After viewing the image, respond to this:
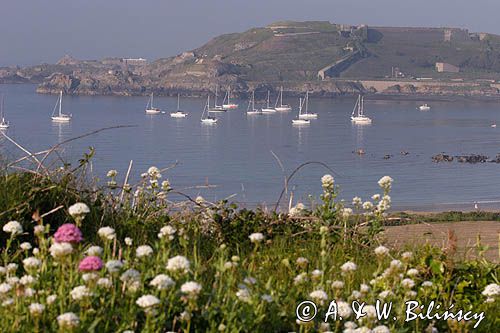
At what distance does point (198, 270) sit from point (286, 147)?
63917 mm

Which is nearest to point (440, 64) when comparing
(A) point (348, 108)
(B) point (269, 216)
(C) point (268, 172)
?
(A) point (348, 108)

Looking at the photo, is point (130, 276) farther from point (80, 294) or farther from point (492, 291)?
point (492, 291)

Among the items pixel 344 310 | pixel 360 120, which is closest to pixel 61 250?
pixel 344 310

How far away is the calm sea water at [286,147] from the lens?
140ft

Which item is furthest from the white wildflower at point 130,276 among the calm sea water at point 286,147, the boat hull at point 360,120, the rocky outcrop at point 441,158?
the boat hull at point 360,120

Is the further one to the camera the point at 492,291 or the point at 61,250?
the point at 492,291

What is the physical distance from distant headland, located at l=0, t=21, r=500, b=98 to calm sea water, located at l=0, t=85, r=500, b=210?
3855 cm

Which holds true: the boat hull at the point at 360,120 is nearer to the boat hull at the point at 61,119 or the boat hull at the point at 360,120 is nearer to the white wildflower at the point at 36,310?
the boat hull at the point at 61,119

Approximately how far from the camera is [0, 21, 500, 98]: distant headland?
160 meters

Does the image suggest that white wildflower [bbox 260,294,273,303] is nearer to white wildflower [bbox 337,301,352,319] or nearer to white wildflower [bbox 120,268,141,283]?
white wildflower [bbox 337,301,352,319]

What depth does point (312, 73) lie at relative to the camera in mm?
171500

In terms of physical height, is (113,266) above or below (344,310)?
above

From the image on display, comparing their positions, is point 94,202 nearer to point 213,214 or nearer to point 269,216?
point 213,214

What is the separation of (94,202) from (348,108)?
121 m
